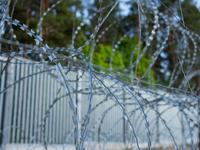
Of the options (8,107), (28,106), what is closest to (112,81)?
(8,107)

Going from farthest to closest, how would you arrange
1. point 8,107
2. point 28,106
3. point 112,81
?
point 28,106 < point 8,107 < point 112,81

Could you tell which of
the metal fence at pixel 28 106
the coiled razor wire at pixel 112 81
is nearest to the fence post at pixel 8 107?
the metal fence at pixel 28 106

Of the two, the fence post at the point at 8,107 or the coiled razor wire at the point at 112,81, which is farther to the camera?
the fence post at the point at 8,107

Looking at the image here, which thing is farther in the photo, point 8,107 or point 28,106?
point 28,106

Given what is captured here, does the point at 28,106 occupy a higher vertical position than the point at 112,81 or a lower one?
lower

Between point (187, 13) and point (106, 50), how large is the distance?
4.66 metres

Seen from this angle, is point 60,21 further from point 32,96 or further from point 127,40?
point 32,96

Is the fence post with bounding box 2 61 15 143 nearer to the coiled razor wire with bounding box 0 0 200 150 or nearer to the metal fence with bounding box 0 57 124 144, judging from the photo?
the metal fence with bounding box 0 57 124 144

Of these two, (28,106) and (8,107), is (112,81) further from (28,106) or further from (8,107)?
(28,106)

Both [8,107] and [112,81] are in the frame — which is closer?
[112,81]

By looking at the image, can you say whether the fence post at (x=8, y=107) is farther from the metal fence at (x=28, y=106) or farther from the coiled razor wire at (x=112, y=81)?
the coiled razor wire at (x=112, y=81)

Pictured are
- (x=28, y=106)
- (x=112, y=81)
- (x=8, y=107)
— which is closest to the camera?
(x=112, y=81)

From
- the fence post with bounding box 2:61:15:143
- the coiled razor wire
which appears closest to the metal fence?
the fence post with bounding box 2:61:15:143

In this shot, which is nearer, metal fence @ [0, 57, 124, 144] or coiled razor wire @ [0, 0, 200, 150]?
coiled razor wire @ [0, 0, 200, 150]
